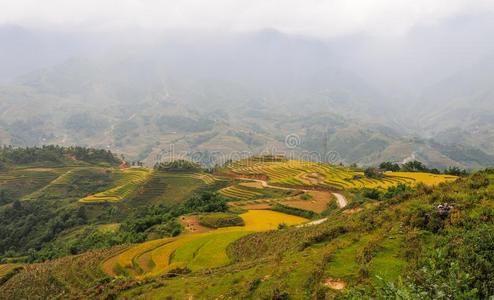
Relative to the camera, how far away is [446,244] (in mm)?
12453

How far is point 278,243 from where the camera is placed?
2645cm

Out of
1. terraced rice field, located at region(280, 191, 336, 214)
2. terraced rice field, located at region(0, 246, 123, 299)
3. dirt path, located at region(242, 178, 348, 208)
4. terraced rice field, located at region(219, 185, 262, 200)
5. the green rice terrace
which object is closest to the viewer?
the green rice terrace

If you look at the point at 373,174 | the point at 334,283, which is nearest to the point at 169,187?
the point at 373,174

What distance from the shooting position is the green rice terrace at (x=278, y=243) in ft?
38.8

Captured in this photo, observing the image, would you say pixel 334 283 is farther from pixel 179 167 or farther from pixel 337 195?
pixel 179 167

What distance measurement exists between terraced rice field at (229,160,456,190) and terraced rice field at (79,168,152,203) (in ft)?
82.4

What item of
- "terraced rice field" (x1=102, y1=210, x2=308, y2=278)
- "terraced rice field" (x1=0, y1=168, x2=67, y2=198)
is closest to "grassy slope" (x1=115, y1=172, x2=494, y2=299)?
"terraced rice field" (x1=102, y1=210, x2=308, y2=278)

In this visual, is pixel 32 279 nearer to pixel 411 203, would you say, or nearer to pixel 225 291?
pixel 225 291

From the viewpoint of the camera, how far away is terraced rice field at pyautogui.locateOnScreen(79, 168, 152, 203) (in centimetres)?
9150

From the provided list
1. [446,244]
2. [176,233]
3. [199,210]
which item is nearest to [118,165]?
[199,210]

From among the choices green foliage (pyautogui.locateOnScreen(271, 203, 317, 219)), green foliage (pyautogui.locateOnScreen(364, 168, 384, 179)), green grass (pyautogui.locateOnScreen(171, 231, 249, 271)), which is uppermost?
green grass (pyautogui.locateOnScreen(171, 231, 249, 271))

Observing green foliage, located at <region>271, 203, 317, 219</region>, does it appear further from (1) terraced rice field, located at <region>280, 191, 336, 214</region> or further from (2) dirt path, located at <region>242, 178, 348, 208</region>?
(2) dirt path, located at <region>242, 178, 348, 208</region>

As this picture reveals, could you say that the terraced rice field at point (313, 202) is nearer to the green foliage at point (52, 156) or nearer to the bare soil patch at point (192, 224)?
the bare soil patch at point (192, 224)

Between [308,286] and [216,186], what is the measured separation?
262ft
